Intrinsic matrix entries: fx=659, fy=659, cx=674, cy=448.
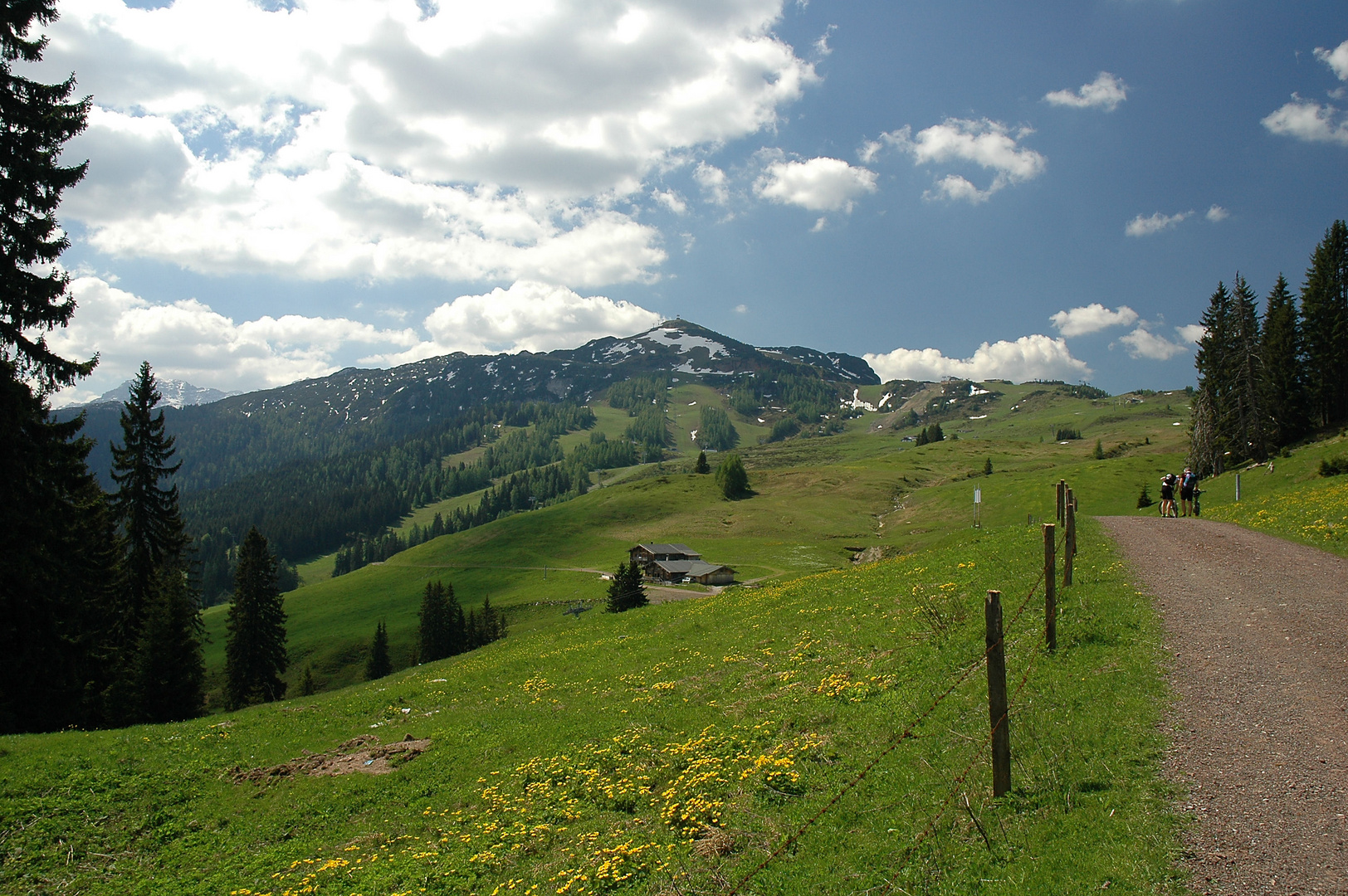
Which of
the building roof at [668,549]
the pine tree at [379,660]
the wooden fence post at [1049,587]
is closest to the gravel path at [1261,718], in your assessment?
the wooden fence post at [1049,587]

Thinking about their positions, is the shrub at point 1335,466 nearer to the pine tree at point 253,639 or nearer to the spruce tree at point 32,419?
the spruce tree at point 32,419

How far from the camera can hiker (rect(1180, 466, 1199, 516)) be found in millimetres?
37938

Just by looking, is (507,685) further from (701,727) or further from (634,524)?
(634,524)

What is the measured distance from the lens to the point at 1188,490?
38.2m

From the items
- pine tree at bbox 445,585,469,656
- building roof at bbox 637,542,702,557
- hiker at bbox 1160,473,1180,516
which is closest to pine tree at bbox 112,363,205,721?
pine tree at bbox 445,585,469,656

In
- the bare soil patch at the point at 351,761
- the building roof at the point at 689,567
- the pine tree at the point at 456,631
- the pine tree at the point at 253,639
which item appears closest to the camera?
the bare soil patch at the point at 351,761

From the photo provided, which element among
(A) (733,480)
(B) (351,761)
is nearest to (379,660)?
(B) (351,761)

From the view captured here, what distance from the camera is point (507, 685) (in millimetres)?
27500

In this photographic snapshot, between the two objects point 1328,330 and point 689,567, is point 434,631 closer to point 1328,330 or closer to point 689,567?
point 689,567

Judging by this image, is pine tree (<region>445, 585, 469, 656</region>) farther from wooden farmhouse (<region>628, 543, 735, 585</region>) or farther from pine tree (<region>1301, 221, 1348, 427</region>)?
pine tree (<region>1301, 221, 1348, 427</region>)

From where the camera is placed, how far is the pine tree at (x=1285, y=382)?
78444 mm

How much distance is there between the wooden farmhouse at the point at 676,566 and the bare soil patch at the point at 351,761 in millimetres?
80098

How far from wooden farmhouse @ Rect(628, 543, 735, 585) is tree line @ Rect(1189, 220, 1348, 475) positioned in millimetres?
65559

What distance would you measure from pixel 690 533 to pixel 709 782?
13626cm
